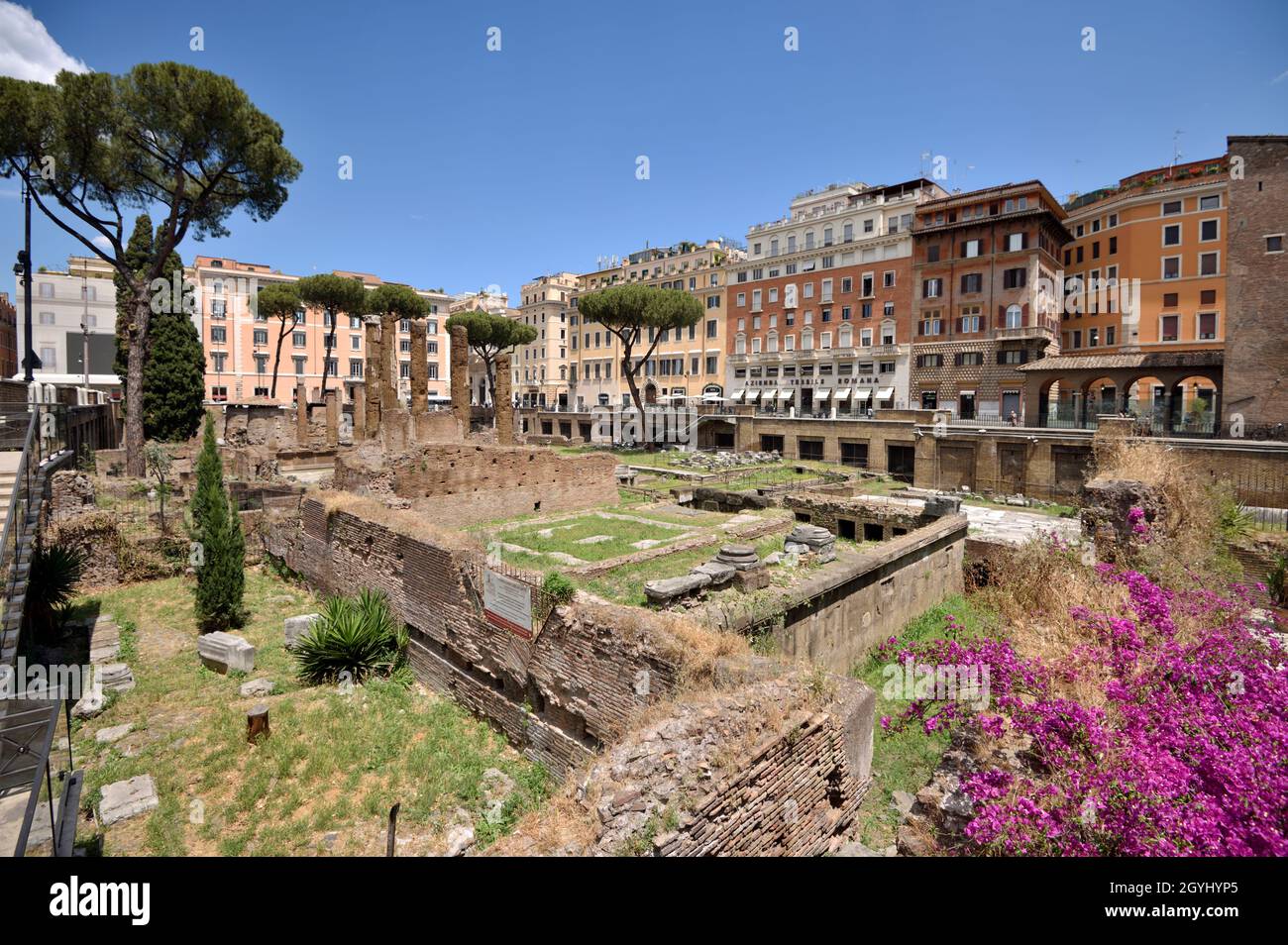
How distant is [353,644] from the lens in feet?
36.3

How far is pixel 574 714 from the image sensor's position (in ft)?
26.2

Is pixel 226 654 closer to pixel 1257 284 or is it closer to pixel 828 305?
pixel 1257 284

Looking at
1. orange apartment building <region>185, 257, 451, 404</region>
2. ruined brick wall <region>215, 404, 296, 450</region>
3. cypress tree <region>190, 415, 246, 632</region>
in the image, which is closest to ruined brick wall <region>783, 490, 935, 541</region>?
cypress tree <region>190, 415, 246, 632</region>

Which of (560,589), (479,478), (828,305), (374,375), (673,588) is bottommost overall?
(673,588)

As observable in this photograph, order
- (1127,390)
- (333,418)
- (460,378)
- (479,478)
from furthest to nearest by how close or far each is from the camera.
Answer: (333,418) < (1127,390) < (460,378) < (479,478)

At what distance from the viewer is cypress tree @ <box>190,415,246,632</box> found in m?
13.2

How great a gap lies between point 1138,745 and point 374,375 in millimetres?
29105

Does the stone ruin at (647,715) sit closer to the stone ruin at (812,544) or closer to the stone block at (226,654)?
the stone ruin at (812,544)

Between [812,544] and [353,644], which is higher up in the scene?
[812,544]

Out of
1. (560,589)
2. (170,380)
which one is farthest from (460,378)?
(170,380)

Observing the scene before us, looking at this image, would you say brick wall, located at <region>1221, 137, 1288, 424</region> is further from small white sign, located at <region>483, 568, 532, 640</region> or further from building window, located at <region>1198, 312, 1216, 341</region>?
small white sign, located at <region>483, 568, 532, 640</region>
